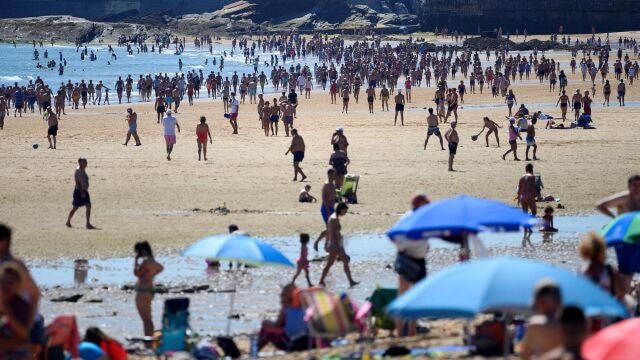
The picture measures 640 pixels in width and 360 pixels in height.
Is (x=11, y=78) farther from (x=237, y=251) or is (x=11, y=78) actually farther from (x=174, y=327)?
(x=174, y=327)

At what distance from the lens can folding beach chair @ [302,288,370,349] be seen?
33.4ft

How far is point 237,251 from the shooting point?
1186 centimetres

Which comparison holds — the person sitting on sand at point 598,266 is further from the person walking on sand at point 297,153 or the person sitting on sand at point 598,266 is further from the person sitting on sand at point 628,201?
the person walking on sand at point 297,153

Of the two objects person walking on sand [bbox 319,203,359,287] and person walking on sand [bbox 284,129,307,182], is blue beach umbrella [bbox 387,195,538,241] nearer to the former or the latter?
person walking on sand [bbox 319,203,359,287]

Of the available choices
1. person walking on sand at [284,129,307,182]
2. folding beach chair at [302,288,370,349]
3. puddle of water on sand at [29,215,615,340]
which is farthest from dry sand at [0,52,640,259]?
folding beach chair at [302,288,370,349]

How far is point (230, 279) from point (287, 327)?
3939 millimetres

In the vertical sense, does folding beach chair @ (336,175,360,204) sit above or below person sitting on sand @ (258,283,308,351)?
below

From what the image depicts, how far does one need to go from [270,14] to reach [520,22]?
34538 millimetres

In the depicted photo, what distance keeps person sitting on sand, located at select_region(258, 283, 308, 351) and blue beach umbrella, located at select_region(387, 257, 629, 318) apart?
323 cm

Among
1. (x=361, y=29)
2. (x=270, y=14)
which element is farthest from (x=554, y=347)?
(x=270, y=14)

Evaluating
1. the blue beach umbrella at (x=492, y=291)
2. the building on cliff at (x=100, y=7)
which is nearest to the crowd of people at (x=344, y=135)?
the blue beach umbrella at (x=492, y=291)

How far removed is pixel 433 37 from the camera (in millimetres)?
96875

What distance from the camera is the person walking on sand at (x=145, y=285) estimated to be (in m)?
12.2

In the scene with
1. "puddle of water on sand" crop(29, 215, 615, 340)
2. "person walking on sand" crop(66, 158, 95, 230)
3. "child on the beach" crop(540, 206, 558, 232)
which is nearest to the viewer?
"puddle of water on sand" crop(29, 215, 615, 340)
